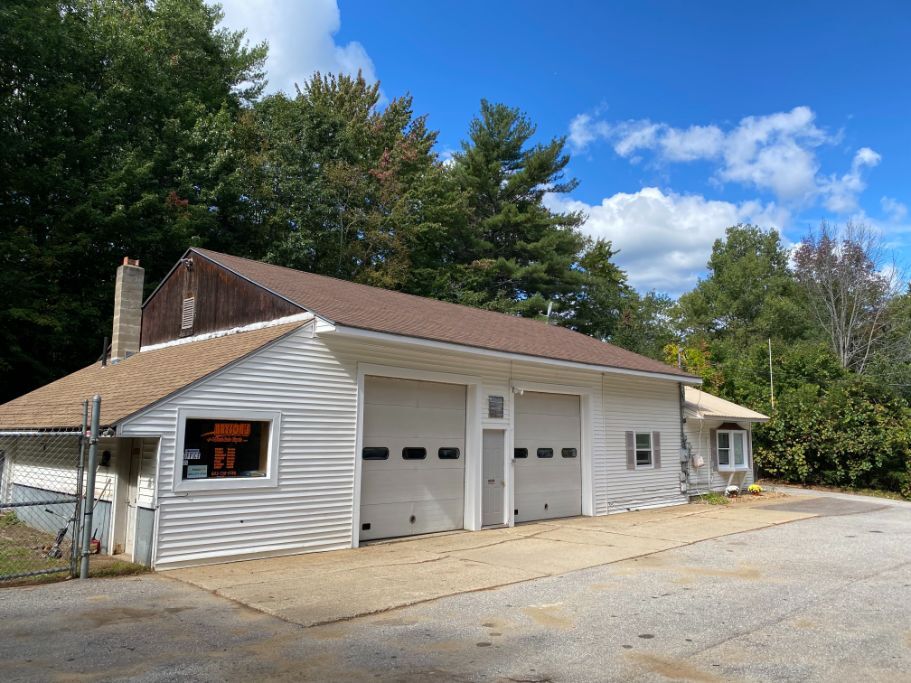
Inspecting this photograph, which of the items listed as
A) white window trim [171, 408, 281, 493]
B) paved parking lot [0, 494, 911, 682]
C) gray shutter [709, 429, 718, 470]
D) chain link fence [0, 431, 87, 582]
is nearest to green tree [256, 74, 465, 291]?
chain link fence [0, 431, 87, 582]

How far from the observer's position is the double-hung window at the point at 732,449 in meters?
18.8

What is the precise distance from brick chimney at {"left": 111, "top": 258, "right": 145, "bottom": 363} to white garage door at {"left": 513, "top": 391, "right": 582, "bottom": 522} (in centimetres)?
871

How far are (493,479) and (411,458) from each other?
6.32 ft

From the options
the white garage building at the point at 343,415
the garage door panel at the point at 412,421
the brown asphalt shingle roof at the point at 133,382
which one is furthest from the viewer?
the garage door panel at the point at 412,421

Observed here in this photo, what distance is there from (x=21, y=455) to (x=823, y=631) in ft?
43.9

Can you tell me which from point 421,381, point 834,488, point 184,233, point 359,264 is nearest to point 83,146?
point 184,233

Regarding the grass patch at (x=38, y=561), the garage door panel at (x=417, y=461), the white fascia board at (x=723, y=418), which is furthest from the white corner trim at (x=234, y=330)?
the white fascia board at (x=723, y=418)

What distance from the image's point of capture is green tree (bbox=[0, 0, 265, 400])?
1831cm

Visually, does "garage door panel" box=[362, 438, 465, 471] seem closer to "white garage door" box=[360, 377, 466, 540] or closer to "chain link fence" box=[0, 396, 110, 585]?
"white garage door" box=[360, 377, 466, 540]

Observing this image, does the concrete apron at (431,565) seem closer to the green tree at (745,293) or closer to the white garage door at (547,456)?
the white garage door at (547,456)

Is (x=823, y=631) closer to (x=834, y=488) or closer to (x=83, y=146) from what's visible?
(x=834, y=488)

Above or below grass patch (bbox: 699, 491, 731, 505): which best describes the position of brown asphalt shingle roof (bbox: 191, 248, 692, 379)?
above

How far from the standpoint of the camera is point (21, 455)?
12.3m

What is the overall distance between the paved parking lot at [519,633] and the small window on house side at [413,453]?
313cm
